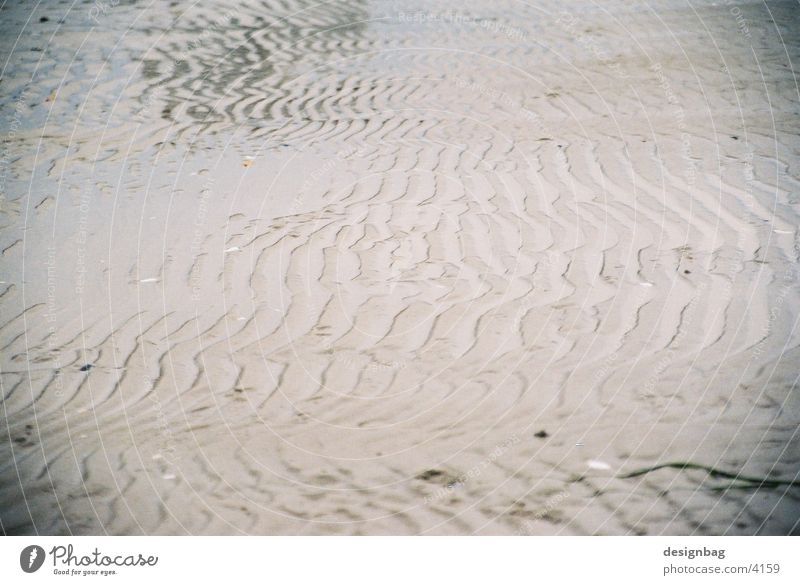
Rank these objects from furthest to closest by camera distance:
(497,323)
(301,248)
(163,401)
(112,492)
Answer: (301,248)
(497,323)
(163,401)
(112,492)

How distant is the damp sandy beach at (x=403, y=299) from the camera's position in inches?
163

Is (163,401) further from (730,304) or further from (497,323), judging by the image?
(730,304)

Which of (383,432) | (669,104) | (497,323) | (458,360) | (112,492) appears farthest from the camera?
(669,104)

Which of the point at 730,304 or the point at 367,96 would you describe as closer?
the point at 730,304

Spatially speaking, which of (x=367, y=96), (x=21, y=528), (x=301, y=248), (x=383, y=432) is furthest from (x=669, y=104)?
(x=21, y=528)

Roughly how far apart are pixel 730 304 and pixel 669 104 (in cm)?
544

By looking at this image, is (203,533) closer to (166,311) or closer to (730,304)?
(166,311)

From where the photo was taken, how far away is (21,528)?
393 centimetres

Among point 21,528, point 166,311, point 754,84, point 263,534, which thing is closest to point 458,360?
point 263,534

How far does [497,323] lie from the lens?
561 centimetres

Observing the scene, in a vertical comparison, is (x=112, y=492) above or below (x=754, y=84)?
below

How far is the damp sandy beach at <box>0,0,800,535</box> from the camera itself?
163 inches

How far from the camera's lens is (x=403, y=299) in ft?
19.7

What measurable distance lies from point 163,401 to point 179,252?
217 cm
